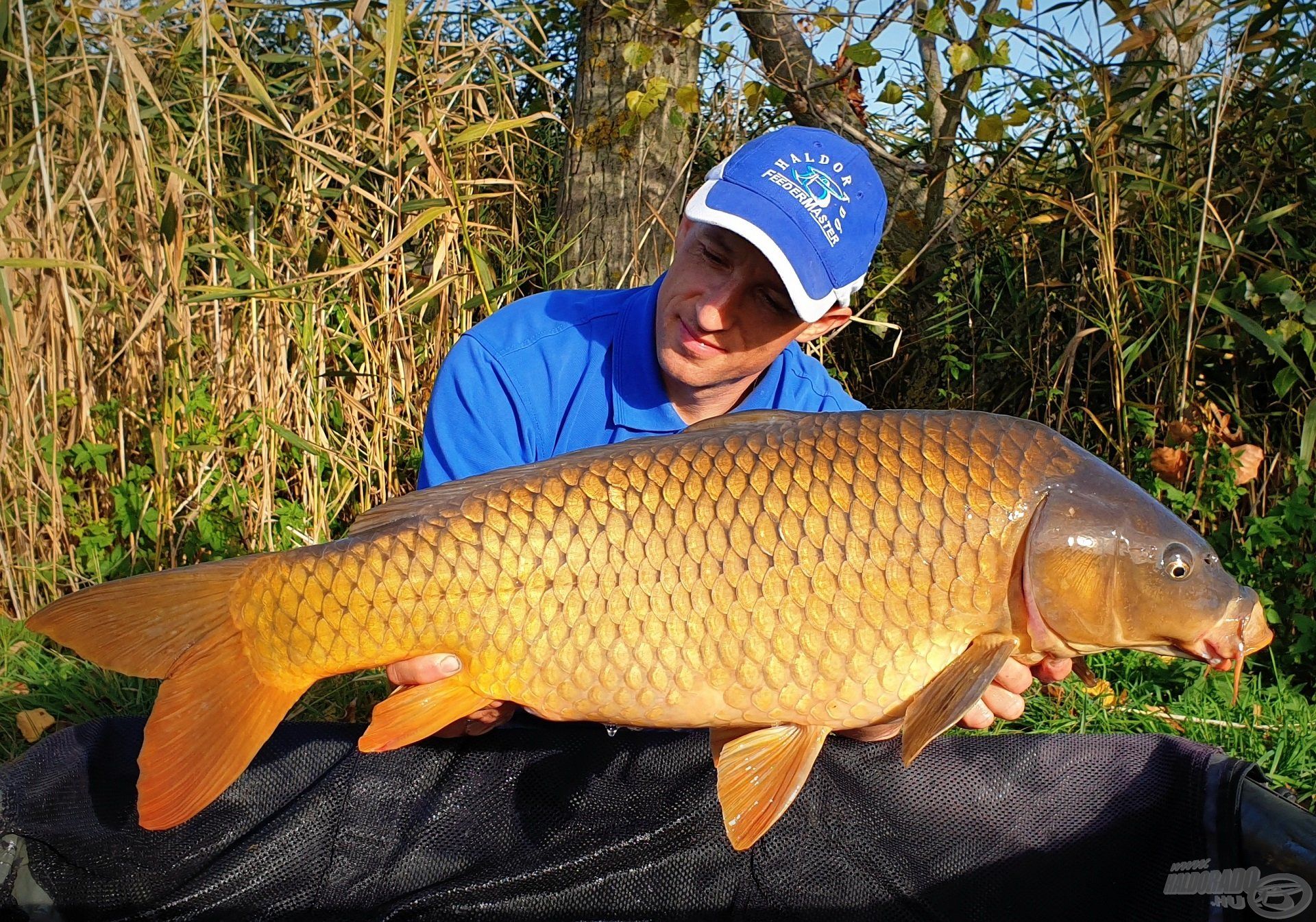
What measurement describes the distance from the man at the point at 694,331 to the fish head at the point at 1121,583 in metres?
0.30

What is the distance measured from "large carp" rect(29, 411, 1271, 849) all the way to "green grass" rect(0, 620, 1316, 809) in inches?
37.2

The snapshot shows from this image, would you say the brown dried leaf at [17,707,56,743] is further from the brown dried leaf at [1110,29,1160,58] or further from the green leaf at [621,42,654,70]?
the brown dried leaf at [1110,29,1160,58]

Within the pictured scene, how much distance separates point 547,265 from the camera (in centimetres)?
343

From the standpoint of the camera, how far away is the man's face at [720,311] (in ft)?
6.08

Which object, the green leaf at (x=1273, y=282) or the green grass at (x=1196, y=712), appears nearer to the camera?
the green grass at (x=1196, y=712)

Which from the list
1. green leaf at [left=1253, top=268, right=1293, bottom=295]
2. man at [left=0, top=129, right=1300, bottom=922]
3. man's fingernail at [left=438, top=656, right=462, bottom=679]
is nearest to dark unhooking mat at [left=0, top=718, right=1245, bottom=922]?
man at [left=0, top=129, right=1300, bottom=922]

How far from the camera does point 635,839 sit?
1812 mm

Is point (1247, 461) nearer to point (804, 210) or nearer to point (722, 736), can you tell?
point (804, 210)

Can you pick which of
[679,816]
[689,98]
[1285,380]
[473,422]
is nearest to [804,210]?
[473,422]

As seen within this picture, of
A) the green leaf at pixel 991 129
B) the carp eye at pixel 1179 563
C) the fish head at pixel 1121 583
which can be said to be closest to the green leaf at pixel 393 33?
the fish head at pixel 1121 583

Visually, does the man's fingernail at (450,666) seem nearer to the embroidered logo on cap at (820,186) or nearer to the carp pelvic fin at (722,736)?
the carp pelvic fin at (722,736)

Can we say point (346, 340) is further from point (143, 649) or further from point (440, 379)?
point (143, 649)

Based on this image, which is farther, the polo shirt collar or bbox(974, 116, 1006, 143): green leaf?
bbox(974, 116, 1006, 143): green leaf

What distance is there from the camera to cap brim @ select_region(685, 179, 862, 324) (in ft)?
5.87
